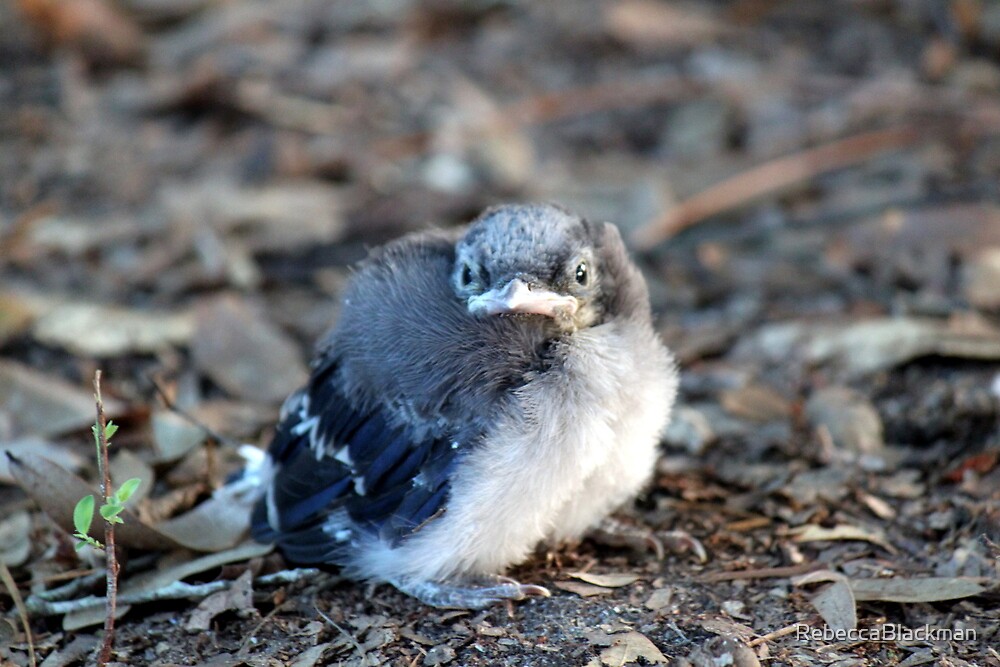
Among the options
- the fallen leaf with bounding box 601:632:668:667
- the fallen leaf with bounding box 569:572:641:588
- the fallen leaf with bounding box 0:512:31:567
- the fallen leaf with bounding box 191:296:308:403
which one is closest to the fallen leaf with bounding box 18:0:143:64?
the fallen leaf with bounding box 191:296:308:403

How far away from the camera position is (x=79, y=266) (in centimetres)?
506

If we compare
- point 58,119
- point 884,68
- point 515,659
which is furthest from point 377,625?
point 884,68

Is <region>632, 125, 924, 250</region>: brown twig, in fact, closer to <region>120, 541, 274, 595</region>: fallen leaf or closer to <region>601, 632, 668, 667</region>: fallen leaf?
<region>120, 541, 274, 595</region>: fallen leaf

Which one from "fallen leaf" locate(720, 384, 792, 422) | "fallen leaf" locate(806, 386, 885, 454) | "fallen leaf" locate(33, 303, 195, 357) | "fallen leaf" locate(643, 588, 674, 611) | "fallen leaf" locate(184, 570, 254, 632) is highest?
"fallen leaf" locate(33, 303, 195, 357)

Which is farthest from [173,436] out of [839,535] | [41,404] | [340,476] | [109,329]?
[839,535]

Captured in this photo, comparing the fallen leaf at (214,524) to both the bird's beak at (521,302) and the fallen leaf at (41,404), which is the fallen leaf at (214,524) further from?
the bird's beak at (521,302)

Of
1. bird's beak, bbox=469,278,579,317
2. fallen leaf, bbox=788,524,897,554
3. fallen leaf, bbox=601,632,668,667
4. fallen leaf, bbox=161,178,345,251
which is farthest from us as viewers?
fallen leaf, bbox=161,178,345,251

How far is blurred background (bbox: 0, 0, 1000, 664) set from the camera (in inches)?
144

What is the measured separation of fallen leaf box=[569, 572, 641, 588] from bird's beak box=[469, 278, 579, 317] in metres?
0.75

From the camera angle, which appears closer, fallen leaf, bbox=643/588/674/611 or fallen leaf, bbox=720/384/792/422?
fallen leaf, bbox=643/588/674/611

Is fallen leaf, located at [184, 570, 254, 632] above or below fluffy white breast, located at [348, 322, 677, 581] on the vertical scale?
below

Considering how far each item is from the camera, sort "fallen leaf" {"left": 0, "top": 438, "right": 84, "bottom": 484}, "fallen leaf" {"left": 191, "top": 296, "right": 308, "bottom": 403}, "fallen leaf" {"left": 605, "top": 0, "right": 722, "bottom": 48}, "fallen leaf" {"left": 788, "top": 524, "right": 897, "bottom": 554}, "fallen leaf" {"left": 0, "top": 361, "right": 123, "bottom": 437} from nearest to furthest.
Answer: "fallen leaf" {"left": 788, "top": 524, "right": 897, "bottom": 554}
"fallen leaf" {"left": 0, "top": 438, "right": 84, "bottom": 484}
"fallen leaf" {"left": 0, "top": 361, "right": 123, "bottom": 437}
"fallen leaf" {"left": 191, "top": 296, "right": 308, "bottom": 403}
"fallen leaf" {"left": 605, "top": 0, "right": 722, "bottom": 48}

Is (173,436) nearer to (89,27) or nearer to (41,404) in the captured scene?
(41,404)

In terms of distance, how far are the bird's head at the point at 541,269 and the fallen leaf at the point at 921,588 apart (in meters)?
1.03
